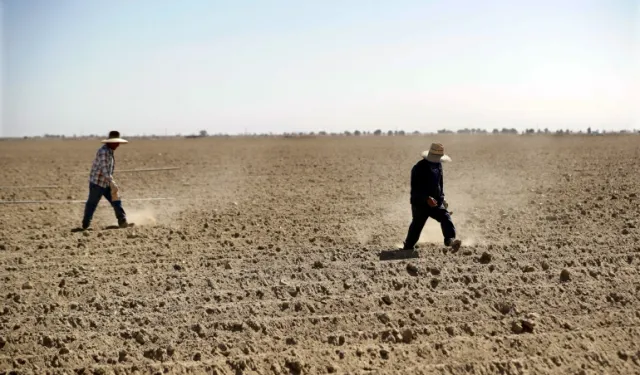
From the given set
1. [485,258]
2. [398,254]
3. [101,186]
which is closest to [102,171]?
[101,186]

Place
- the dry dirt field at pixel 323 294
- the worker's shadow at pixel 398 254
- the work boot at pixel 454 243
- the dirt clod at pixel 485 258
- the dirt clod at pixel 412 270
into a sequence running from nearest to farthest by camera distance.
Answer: the dry dirt field at pixel 323 294, the dirt clod at pixel 412 270, the dirt clod at pixel 485 258, the worker's shadow at pixel 398 254, the work boot at pixel 454 243

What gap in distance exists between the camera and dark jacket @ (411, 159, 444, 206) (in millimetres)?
8062

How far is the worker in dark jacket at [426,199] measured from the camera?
26.3ft

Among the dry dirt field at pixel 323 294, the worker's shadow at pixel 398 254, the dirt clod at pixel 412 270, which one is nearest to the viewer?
the dry dirt field at pixel 323 294

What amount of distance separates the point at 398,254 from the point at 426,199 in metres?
0.76

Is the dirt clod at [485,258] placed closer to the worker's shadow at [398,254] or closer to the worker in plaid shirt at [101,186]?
A: the worker's shadow at [398,254]

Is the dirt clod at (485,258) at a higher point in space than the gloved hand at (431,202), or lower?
lower

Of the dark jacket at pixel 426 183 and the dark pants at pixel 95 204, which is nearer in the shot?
the dark jacket at pixel 426 183

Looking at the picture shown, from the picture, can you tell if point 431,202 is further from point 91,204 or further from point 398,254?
point 91,204

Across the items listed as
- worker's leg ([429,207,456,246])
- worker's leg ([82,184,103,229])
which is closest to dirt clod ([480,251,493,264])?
worker's leg ([429,207,456,246])

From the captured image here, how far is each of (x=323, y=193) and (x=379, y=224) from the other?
4.78 meters

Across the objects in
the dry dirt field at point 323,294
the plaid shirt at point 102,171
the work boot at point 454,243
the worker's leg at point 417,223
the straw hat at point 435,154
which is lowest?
the dry dirt field at point 323,294

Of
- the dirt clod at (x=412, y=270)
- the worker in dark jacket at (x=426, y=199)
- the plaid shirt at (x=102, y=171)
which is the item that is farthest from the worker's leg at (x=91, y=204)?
the dirt clod at (x=412, y=270)

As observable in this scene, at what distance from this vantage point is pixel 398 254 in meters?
7.94
